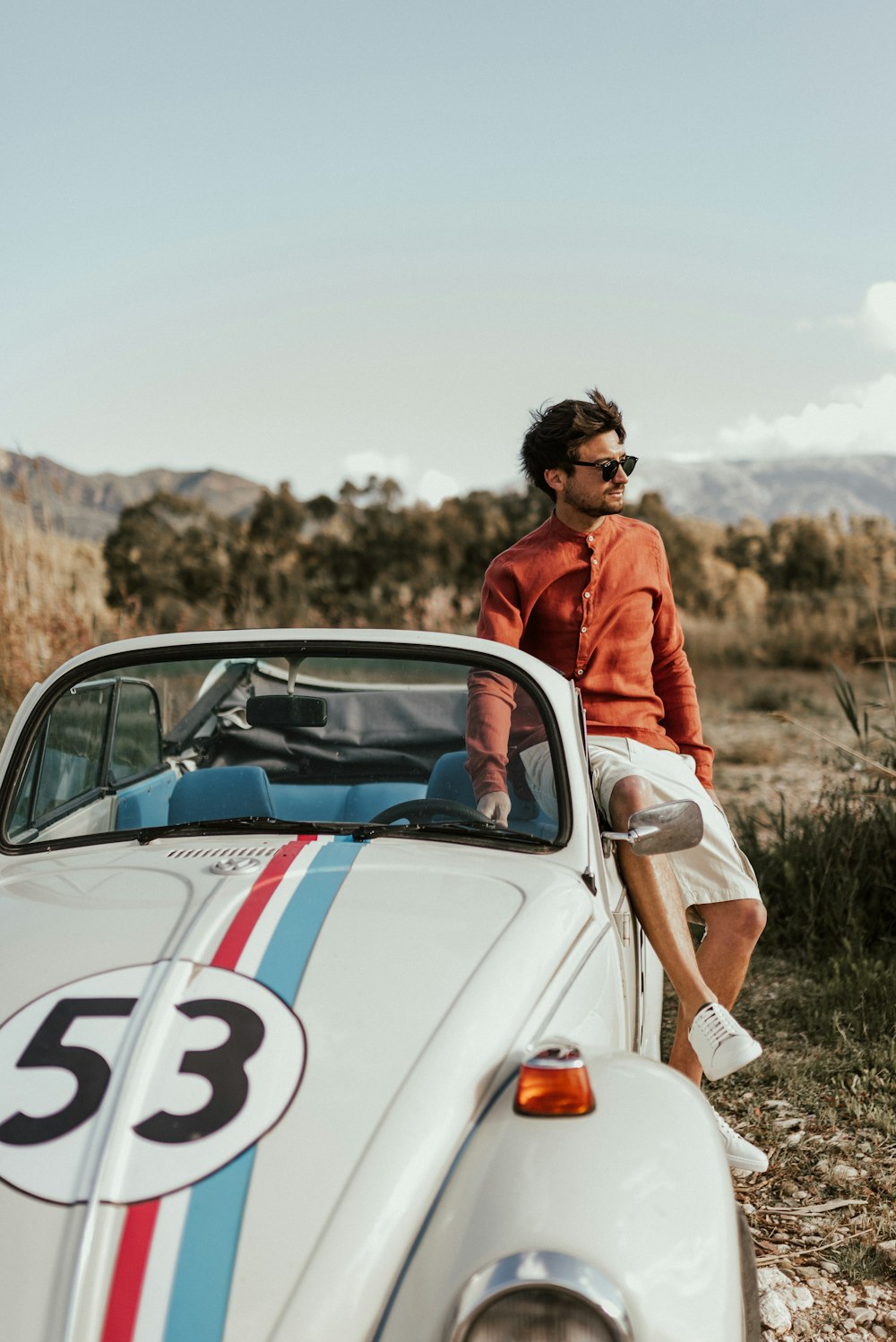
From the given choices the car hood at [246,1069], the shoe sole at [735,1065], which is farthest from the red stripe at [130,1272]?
the shoe sole at [735,1065]

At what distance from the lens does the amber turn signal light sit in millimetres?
1872

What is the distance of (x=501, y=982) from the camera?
2.15 meters

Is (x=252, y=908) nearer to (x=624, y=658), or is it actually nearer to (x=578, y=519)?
(x=624, y=658)

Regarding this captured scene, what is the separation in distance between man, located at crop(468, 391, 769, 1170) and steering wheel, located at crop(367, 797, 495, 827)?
0.52 m

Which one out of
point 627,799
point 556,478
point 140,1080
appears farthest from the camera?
point 556,478

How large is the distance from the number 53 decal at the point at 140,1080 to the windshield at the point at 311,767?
2.29 feet

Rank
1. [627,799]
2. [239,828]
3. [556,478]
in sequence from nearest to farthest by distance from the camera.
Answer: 1. [239,828]
2. [627,799]
3. [556,478]

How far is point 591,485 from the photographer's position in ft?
12.4

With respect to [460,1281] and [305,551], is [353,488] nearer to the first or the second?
[305,551]

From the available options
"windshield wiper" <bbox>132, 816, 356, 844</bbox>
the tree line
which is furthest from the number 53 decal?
the tree line

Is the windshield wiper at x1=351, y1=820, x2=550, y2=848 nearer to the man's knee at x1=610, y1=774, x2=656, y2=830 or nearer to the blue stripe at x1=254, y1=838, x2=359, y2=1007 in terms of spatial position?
the blue stripe at x1=254, y1=838, x2=359, y2=1007

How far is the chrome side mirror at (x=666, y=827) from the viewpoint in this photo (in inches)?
108

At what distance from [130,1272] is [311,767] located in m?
1.76

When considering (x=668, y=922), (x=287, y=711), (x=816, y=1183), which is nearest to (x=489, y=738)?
(x=287, y=711)
